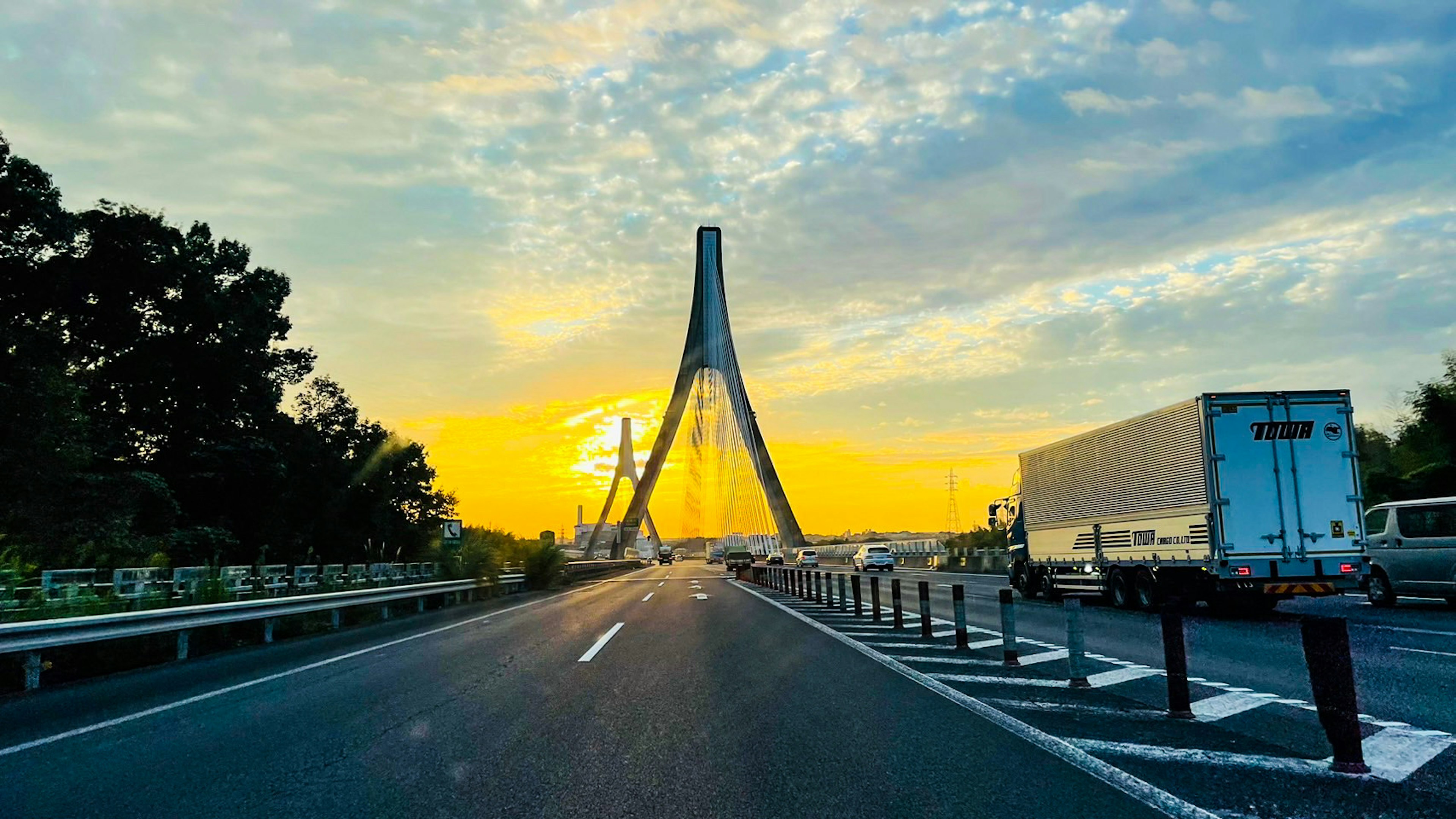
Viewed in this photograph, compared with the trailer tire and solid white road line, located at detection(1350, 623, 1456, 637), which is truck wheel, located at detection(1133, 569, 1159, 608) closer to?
the trailer tire

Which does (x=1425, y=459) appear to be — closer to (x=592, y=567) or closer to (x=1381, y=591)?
(x=1381, y=591)

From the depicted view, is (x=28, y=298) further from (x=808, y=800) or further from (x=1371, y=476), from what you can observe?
(x=1371, y=476)

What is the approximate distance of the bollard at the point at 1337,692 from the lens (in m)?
5.09

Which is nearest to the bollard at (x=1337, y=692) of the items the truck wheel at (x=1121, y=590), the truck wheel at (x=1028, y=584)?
the truck wheel at (x=1121, y=590)

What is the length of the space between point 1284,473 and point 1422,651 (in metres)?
5.30

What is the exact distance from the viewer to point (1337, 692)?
16.8ft

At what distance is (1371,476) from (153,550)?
42129mm

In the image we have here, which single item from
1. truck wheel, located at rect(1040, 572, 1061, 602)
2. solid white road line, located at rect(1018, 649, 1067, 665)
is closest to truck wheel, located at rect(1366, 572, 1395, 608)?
truck wheel, located at rect(1040, 572, 1061, 602)

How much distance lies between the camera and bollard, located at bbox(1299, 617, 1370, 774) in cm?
509

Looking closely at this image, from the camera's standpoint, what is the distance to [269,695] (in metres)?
8.20

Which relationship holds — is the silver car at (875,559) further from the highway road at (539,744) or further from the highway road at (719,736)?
the highway road at (539,744)

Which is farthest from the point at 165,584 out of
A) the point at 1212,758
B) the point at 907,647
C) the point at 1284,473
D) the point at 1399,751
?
the point at 1399,751

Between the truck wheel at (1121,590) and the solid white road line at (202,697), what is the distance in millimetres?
12637

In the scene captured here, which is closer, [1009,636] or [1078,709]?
[1078,709]
